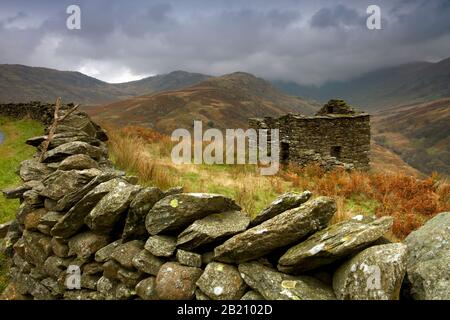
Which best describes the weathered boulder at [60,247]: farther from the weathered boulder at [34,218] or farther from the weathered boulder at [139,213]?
the weathered boulder at [139,213]

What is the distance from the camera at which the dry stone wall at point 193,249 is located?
3451 mm

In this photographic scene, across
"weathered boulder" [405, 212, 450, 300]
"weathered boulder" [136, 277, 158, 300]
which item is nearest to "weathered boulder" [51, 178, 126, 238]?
"weathered boulder" [136, 277, 158, 300]

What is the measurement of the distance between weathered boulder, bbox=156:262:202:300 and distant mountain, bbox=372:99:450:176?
228 feet

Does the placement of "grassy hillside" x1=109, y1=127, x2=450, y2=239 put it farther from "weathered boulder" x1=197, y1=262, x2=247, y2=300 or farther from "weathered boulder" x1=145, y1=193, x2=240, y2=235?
A: "weathered boulder" x1=197, y1=262, x2=247, y2=300

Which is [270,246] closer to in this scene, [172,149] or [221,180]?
[221,180]

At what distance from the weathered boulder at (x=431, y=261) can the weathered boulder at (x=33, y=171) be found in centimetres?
683

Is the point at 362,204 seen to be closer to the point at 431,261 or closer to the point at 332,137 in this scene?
Result: the point at 431,261

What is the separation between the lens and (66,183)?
5.89 m

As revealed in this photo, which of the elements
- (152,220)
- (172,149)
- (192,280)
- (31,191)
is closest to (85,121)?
(172,149)

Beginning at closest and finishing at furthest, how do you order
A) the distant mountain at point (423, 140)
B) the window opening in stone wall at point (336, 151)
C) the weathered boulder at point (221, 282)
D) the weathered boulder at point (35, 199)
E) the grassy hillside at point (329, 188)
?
the weathered boulder at point (221, 282) < the weathered boulder at point (35, 199) < the grassy hillside at point (329, 188) < the window opening in stone wall at point (336, 151) < the distant mountain at point (423, 140)

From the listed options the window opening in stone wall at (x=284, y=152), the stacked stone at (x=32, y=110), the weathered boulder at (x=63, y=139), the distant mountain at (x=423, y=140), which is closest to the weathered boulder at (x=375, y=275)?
the weathered boulder at (x=63, y=139)
